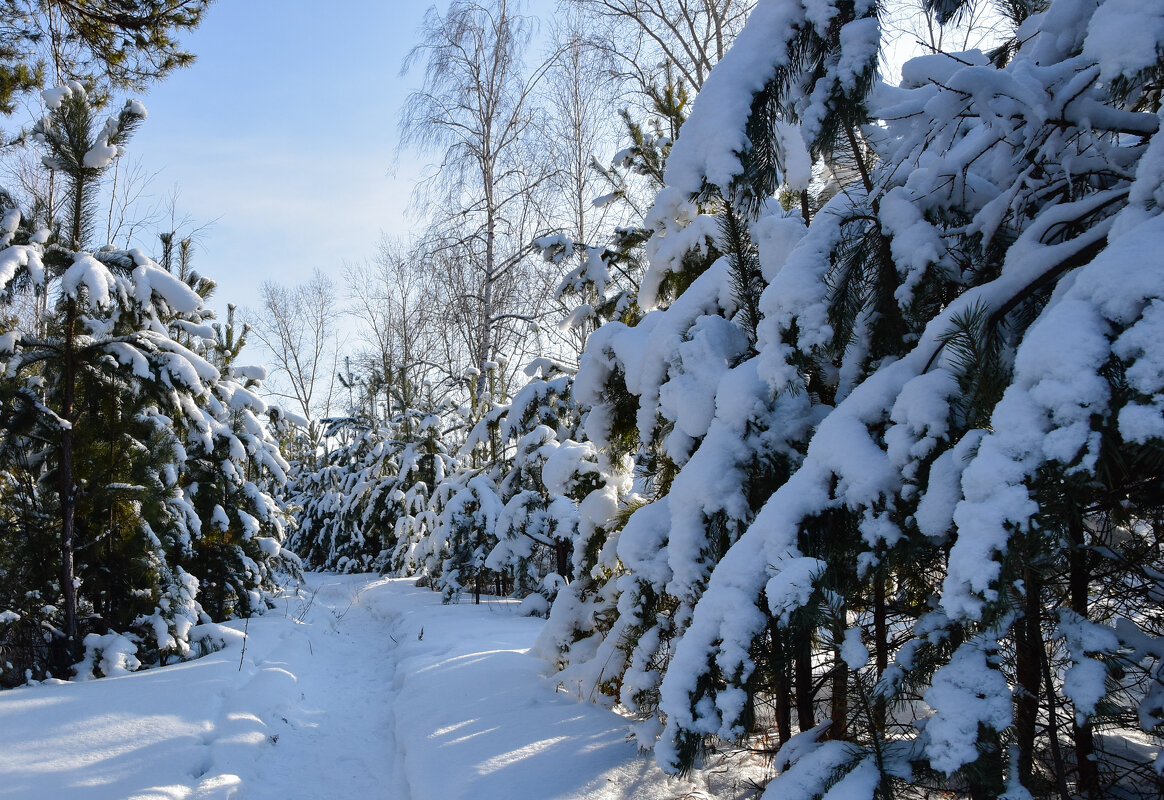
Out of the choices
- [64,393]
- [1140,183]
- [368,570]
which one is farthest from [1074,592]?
[368,570]

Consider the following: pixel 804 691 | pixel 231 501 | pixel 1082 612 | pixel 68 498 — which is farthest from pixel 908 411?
pixel 231 501

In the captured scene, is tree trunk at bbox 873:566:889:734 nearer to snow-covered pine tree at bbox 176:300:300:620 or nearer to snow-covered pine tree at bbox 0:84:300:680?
snow-covered pine tree at bbox 0:84:300:680

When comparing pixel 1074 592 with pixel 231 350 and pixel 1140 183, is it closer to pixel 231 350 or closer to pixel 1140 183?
pixel 1140 183

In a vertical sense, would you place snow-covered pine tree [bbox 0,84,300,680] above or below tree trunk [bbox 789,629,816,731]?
above

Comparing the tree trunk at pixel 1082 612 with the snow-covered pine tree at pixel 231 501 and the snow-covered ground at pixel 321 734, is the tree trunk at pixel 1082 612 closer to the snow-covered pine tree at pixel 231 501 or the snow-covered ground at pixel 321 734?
the snow-covered ground at pixel 321 734

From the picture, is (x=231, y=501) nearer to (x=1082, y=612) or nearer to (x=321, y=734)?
(x=321, y=734)

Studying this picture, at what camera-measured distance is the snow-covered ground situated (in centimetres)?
314

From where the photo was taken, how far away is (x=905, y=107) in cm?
206

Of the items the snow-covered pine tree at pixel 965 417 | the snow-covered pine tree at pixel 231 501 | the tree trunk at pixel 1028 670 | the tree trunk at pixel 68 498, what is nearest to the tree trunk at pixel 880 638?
the snow-covered pine tree at pixel 965 417

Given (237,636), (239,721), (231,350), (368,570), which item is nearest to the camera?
(239,721)

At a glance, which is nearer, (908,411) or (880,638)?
(908,411)

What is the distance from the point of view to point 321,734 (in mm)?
4590

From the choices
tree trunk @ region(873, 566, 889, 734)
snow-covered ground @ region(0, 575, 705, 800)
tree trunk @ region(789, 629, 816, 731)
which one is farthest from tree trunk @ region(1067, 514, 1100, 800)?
snow-covered ground @ region(0, 575, 705, 800)

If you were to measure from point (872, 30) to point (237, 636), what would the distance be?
7.13 meters
